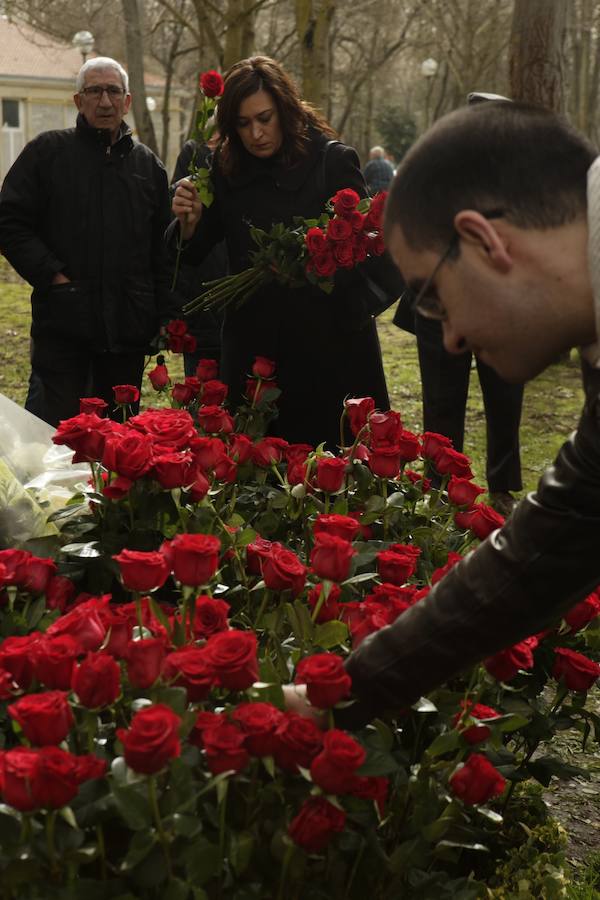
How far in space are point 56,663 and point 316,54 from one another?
11.9 m

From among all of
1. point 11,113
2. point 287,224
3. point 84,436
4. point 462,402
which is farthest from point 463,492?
point 11,113

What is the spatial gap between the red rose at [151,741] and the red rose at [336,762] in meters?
0.20

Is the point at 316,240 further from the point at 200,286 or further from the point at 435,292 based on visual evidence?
the point at 435,292

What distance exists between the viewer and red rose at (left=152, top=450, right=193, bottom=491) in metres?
2.13

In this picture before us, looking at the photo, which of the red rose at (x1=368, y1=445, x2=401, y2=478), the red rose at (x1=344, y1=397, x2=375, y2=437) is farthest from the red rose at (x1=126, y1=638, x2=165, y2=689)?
the red rose at (x1=344, y1=397, x2=375, y2=437)

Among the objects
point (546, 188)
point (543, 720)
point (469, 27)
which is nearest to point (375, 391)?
point (543, 720)

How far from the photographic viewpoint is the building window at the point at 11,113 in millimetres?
45688

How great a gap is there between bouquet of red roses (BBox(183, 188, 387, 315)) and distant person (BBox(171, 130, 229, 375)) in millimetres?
1123

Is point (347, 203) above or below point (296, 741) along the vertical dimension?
above

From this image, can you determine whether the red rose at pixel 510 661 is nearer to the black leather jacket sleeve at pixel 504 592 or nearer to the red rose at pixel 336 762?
the black leather jacket sleeve at pixel 504 592

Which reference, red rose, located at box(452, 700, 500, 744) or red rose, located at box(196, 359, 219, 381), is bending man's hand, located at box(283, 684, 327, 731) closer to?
red rose, located at box(452, 700, 500, 744)

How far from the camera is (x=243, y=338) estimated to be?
421cm

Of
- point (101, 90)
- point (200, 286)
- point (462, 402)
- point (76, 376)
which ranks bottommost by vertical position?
point (462, 402)

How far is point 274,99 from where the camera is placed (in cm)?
410
